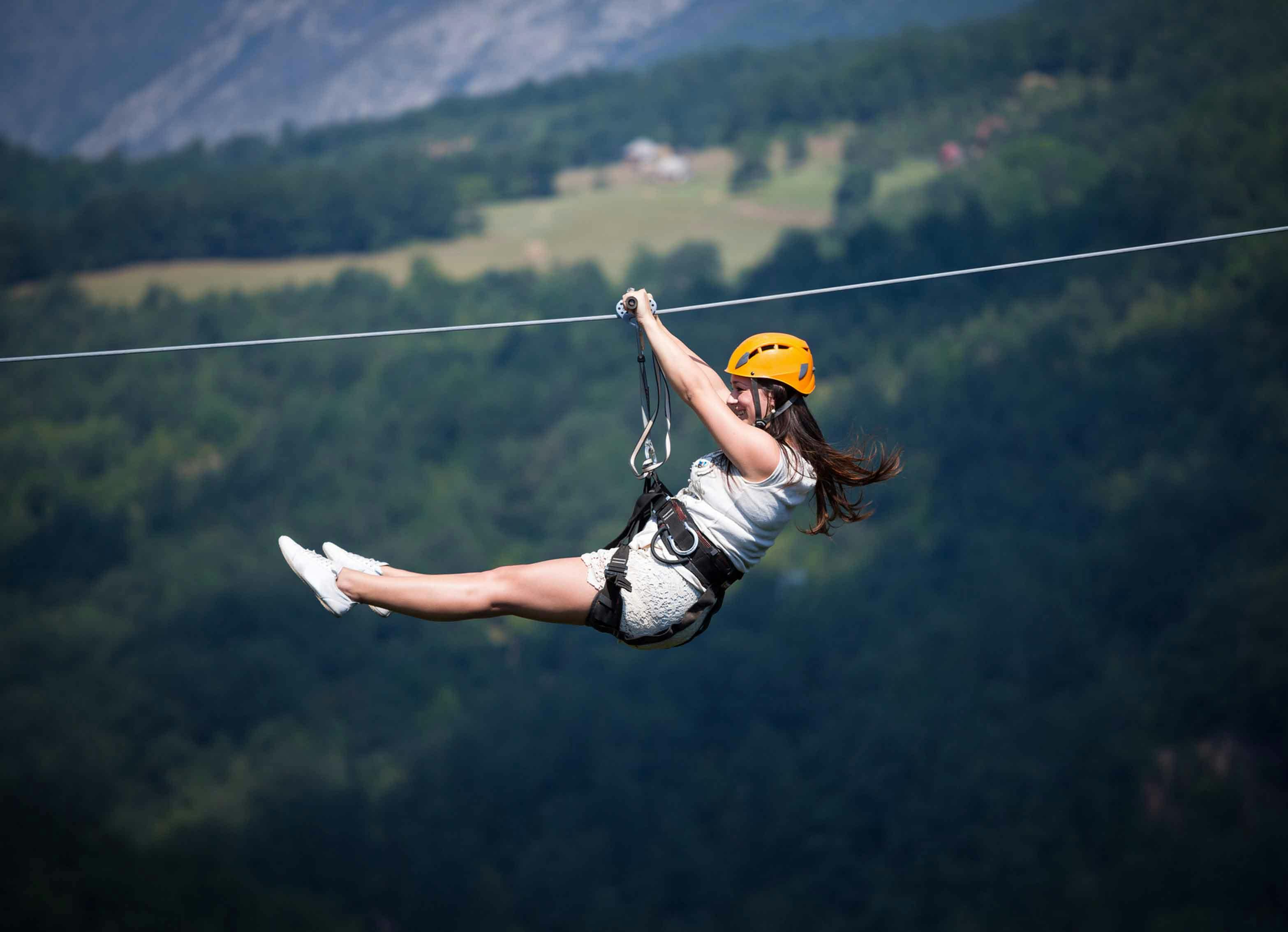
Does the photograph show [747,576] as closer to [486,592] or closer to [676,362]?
[486,592]

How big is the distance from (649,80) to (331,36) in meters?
17.3

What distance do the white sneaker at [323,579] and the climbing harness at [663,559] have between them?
2.79ft

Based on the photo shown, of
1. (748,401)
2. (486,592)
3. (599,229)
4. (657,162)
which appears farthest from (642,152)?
(486,592)

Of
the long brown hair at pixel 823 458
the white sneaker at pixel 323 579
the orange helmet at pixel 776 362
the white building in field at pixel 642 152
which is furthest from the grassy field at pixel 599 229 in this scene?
the white sneaker at pixel 323 579

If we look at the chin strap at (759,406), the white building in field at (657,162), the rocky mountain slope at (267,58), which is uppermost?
the chin strap at (759,406)

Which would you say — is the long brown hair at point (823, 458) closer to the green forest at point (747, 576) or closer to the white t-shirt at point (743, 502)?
the white t-shirt at point (743, 502)

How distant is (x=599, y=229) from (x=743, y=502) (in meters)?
67.5

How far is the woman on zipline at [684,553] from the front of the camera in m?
5.18

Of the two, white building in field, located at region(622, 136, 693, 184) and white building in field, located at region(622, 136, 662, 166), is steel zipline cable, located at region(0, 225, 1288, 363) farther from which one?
white building in field, located at region(622, 136, 662, 166)

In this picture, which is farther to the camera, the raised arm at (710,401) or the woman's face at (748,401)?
the woman's face at (748,401)

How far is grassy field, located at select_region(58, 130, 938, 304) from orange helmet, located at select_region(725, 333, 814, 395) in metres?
63.2

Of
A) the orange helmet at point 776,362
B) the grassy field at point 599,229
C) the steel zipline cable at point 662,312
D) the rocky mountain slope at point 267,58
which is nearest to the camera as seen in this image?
the orange helmet at point 776,362

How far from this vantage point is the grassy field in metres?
69.5

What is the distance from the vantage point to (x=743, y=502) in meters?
5.26
